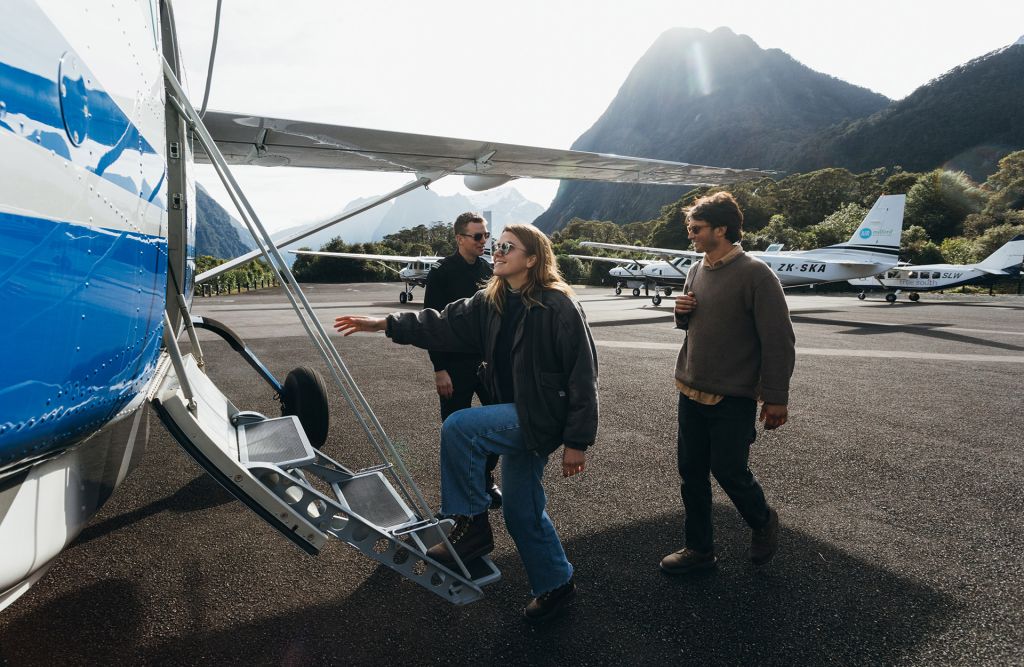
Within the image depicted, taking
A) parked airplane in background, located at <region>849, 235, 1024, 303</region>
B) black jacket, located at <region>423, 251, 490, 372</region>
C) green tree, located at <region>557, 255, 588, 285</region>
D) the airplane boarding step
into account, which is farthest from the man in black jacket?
green tree, located at <region>557, 255, 588, 285</region>

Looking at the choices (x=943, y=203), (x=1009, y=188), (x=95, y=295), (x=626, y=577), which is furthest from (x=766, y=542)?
(x=1009, y=188)

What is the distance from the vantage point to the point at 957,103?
290 feet

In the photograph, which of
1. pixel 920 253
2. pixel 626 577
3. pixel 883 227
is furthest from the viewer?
pixel 920 253

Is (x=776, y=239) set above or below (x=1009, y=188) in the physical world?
below

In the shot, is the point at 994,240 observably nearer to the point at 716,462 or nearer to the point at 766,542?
the point at 766,542

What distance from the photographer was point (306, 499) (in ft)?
7.69

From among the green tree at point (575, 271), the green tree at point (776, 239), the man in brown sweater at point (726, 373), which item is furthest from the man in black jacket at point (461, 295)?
the green tree at point (776, 239)

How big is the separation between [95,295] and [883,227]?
91.2 ft

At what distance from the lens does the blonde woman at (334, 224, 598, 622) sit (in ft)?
7.68

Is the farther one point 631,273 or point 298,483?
point 631,273

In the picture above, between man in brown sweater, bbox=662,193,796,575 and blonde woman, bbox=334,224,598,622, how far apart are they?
0.75 m

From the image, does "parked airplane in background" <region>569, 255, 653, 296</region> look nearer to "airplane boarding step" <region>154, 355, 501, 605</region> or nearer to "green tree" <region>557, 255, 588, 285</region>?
"green tree" <region>557, 255, 588, 285</region>

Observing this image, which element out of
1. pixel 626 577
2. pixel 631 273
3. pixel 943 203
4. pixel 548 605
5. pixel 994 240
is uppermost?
pixel 943 203

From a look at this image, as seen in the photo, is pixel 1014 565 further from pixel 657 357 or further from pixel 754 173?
pixel 657 357
